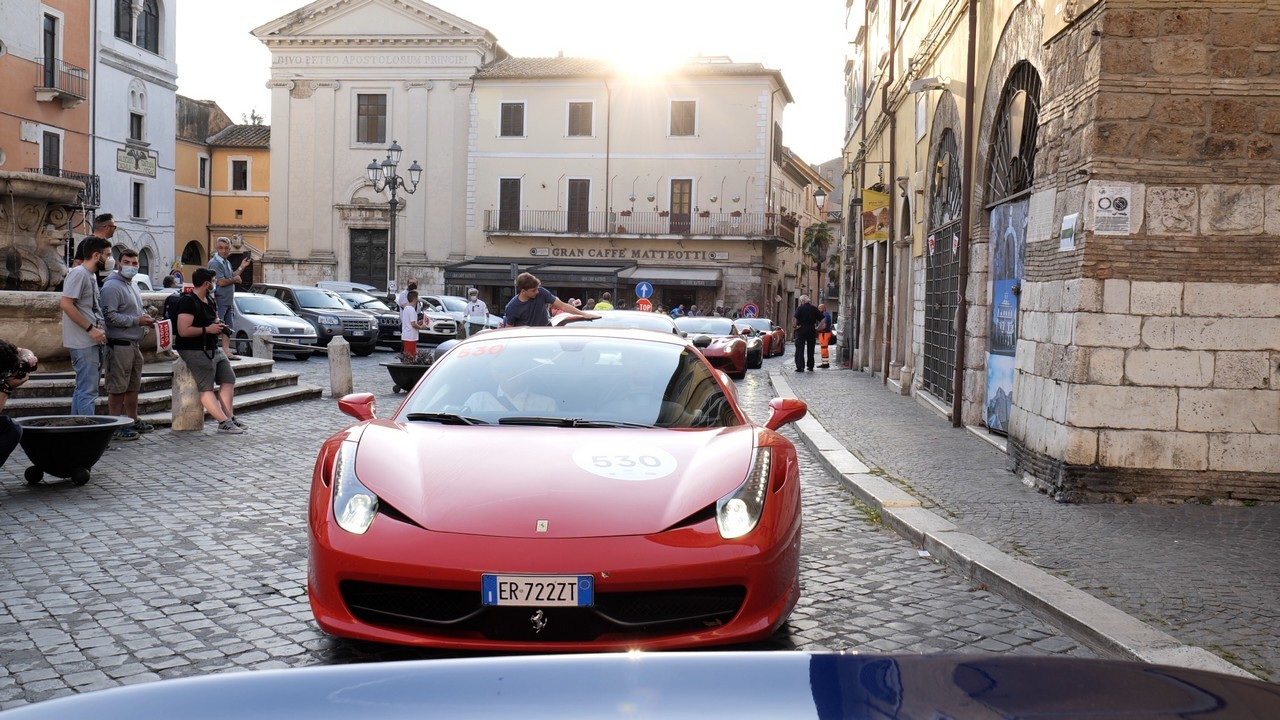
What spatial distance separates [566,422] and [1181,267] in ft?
15.9

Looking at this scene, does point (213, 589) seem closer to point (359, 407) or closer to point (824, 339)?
point (359, 407)

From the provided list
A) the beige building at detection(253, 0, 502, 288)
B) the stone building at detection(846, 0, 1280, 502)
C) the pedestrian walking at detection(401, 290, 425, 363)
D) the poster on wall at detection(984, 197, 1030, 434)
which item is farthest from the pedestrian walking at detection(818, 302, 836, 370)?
the beige building at detection(253, 0, 502, 288)

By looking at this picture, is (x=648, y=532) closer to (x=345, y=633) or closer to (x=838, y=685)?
(x=345, y=633)

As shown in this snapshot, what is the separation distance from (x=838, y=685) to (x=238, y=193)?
6214 cm

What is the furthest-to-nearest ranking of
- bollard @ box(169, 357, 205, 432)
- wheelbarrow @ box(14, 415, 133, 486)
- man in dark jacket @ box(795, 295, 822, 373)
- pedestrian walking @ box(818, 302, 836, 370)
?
pedestrian walking @ box(818, 302, 836, 370) < man in dark jacket @ box(795, 295, 822, 373) < bollard @ box(169, 357, 205, 432) < wheelbarrow @ box(14, 415, 133, 486)

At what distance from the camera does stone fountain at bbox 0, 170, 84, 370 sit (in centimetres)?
1177

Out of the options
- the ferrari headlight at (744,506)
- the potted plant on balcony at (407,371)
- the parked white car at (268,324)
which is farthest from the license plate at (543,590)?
the parked white car at (268,324)

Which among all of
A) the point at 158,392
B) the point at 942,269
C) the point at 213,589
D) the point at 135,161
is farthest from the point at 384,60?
the point at 213,589

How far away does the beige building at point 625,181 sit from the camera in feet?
161

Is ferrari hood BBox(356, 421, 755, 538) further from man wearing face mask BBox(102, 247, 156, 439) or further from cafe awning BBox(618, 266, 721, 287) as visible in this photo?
cafe awning BBox(618, 266, 721, 287)

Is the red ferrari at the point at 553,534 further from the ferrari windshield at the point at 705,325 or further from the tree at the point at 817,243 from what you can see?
the tree at the point at 817,243

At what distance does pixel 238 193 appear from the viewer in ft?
195

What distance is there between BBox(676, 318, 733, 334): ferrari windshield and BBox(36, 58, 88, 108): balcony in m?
23.5

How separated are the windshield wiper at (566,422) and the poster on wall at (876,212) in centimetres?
1699
